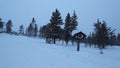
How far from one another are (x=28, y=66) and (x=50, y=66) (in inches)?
54.6

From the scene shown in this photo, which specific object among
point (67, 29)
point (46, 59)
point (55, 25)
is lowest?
point (46, 59)

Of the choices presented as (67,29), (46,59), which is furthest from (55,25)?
(46,59)

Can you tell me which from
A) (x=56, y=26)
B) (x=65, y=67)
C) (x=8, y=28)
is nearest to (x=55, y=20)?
(x=56, y=26)

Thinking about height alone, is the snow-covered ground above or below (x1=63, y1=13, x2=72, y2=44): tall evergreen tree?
below

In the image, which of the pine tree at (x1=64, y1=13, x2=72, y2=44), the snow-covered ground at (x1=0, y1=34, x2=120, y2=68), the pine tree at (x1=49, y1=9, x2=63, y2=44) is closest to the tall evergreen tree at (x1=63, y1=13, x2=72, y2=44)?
the pine tree at (x1=64, y1=13, x2=72, y2=44)

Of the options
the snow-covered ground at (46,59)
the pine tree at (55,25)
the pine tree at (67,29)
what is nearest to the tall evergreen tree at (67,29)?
the pine tree at (67,29)

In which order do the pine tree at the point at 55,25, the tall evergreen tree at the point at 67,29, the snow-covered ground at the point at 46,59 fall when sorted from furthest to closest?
the tall evergreen tree at the point at 67,29
the pine tree at the point at 55,25
the snow-covered ground at the point at 46,59

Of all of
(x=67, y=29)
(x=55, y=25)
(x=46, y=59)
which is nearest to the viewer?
(x=46, y=59)

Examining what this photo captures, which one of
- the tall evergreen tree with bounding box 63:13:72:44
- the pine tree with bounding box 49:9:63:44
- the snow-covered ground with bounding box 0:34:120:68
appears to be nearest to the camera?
the snow-covered ground with bounding box 0:34:120:68

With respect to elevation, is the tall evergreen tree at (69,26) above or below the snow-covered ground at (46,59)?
above

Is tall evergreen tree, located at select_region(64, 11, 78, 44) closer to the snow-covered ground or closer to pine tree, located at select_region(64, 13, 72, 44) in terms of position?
pine tree, located at select_region(64, 13, 72, 44)

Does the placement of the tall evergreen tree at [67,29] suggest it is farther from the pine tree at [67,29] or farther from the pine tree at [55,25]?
the pine tree at [55,25]

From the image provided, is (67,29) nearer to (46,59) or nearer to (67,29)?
(67,29)

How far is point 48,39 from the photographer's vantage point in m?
40.8
